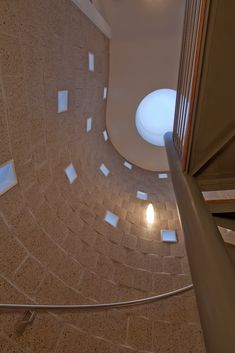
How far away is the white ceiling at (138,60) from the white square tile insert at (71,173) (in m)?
2.73

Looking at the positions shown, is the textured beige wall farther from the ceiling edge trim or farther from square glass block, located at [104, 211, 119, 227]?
square glass block, located at [104, 211, 119, 227]

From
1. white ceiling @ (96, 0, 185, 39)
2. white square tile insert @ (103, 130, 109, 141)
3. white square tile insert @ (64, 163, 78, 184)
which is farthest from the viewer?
white square tile insert @ (103, 130, 109, 141)

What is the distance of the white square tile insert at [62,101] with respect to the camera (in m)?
3.45

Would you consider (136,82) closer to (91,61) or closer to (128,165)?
(91,61)

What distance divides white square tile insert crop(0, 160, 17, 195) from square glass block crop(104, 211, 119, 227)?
2176 mm

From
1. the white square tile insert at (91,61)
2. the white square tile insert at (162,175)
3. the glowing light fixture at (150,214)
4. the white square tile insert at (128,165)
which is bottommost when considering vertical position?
the glowing light fixture at (150,214)

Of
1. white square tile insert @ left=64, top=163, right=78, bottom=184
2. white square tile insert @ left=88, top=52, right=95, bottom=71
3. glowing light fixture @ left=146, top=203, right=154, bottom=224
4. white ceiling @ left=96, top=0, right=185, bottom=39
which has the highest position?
white ceiling @ left=96, top=0, right=185, bottom=39

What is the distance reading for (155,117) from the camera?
801cm

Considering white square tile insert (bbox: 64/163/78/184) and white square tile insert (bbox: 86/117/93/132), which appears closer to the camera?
white square tile insert (bbox: 64/163/78/184)

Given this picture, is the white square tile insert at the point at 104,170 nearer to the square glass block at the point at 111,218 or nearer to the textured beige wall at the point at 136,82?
the square glass block at the point at 111,218

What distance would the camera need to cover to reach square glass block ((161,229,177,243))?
4.78 metres

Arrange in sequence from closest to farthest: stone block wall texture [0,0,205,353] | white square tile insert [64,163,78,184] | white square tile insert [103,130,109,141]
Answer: stone block wall texture [0,0,205,353] < white square tile insert [64,163,78,184] < white square tile insert [103,130,109,141]

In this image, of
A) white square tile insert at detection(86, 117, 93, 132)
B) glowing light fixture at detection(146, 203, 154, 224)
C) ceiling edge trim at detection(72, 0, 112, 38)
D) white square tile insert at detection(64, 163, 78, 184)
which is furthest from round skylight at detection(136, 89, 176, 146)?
white square tile insert at detection(64, 163, 78, 184)

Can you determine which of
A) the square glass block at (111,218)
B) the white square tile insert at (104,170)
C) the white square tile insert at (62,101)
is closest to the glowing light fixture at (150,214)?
the square glass block at (111,218)
